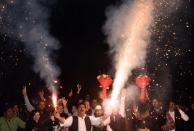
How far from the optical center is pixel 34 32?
1568 cm

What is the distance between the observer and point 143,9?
14.3m

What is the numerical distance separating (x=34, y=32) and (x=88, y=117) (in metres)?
8.50

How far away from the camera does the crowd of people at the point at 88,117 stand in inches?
317

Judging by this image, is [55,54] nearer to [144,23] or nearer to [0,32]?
[0,32]

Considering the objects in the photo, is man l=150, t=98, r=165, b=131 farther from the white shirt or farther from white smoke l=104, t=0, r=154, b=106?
white smoke l=104, t=0, r=154, b=106

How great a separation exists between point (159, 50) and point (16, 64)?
673cm

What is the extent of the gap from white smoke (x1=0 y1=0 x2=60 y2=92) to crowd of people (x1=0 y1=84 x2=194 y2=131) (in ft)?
15.2

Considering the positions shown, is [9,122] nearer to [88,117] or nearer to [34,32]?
[88,117]

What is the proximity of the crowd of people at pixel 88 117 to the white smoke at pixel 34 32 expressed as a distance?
4642 mm

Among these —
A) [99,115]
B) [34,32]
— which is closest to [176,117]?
[99,115]

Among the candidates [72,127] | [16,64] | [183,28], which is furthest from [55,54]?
[72,127]

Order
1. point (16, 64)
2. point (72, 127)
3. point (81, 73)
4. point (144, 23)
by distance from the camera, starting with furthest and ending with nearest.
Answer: point (81, 73), point (144, 23), point (16, 64), point (72, 127)

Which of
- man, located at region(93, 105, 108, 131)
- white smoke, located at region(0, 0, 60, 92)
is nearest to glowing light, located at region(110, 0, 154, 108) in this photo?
white smoke, located at region(0, 0, 60, 92)

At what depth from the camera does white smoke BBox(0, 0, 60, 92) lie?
1412 centimetres
